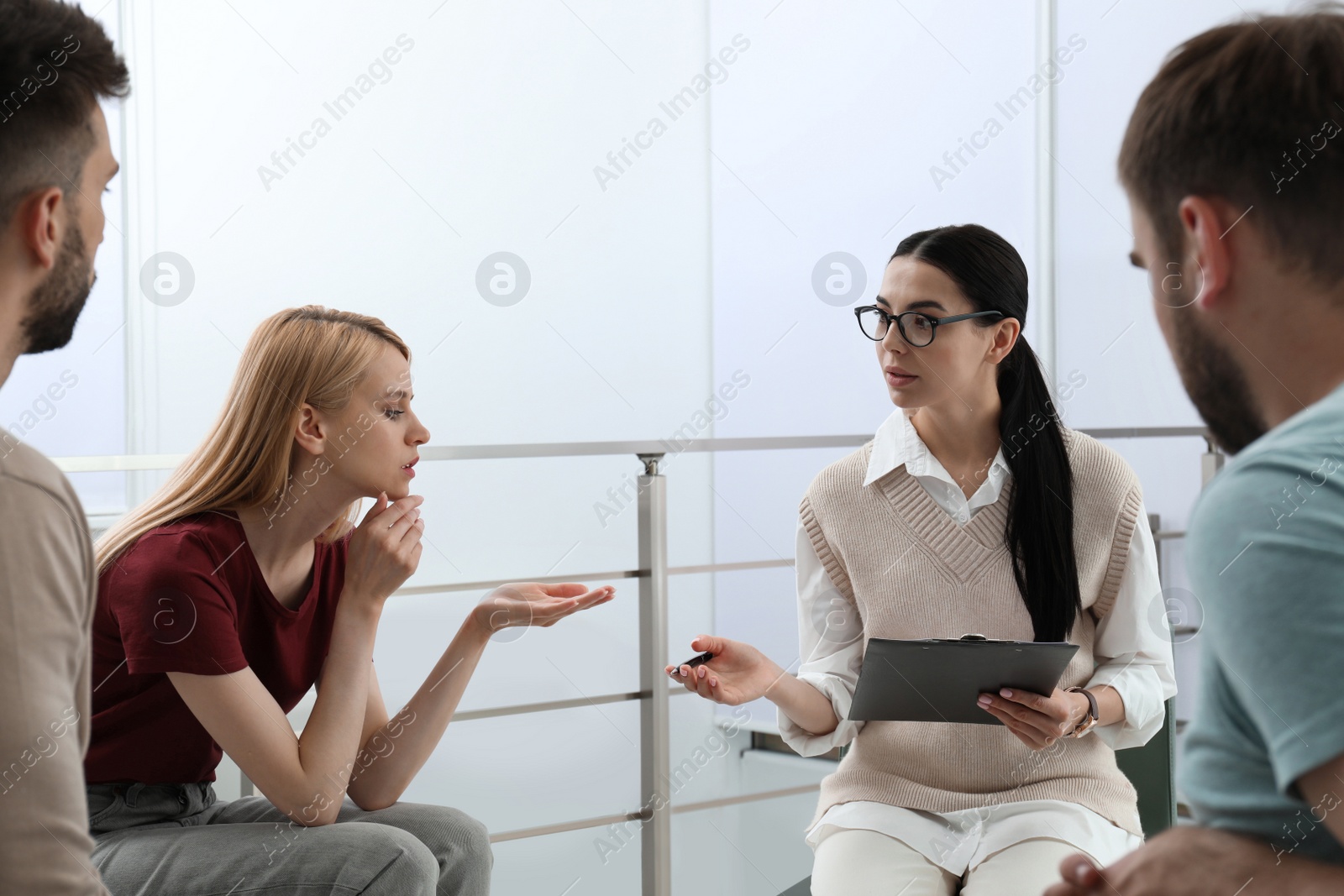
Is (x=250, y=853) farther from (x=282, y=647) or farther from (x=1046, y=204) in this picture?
(x=1046, y=204)

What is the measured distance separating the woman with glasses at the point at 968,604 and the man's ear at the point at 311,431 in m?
0.50

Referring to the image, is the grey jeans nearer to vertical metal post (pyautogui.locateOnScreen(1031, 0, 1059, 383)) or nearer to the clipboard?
the clipboard

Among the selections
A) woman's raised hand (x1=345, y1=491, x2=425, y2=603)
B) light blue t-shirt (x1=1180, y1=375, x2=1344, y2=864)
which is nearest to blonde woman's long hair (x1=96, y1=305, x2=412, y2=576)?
woman's raised hand (x1=345, y1=491, x2=425, y2=603)

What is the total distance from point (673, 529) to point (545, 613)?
305 centimetres

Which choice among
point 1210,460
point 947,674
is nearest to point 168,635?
point 947,674

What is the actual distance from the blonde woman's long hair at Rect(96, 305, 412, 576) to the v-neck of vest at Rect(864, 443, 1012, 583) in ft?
2.45

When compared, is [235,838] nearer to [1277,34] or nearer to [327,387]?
[327,387]

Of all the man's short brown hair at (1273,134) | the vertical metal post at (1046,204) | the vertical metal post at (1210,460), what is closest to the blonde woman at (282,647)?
the man's short brown hair at (1273,134)

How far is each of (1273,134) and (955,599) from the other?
1.05 metres

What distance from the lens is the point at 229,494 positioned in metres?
1.28

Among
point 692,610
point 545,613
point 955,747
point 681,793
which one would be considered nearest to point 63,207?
point 545,613

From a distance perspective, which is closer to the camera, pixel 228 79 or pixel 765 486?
pixel 228 79

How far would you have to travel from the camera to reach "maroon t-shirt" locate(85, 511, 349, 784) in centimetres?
113

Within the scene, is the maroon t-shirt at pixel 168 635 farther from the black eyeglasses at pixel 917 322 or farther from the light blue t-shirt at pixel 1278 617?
the light blue t-shirt at pixel 1278 617
